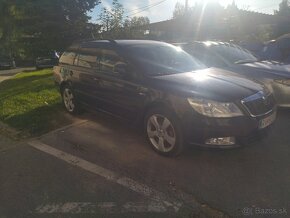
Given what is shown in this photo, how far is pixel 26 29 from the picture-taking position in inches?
749

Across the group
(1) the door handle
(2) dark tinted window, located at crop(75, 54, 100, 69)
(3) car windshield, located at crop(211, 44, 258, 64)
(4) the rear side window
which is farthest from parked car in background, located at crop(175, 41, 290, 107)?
(4) the rear side window

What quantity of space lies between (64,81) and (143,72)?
2.60 metres

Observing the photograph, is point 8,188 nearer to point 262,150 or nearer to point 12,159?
point 12,159

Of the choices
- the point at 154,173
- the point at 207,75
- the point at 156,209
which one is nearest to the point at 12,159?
the point at 154,173

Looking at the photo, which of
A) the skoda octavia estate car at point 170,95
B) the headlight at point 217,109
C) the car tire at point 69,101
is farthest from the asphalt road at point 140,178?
the car tire at point 69,101

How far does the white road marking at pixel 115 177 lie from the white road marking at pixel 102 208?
0.35 ft

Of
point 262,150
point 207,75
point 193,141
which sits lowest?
point 262,150

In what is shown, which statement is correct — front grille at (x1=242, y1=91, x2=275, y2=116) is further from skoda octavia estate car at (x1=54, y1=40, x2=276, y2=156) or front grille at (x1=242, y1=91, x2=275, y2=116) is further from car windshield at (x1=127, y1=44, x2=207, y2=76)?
car windshield at (x1=127, y1=44, x2=207, y2=76)

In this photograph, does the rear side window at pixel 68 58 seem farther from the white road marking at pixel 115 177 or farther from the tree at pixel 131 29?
the tree at pixel 131 29

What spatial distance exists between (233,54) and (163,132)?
12.8 feet

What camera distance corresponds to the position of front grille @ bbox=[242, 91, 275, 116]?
4.38 meters

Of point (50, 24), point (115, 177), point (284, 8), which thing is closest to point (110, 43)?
point (115, 177)

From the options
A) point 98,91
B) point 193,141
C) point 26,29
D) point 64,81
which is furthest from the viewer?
point 26,29

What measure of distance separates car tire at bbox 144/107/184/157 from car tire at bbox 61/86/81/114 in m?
2.34
